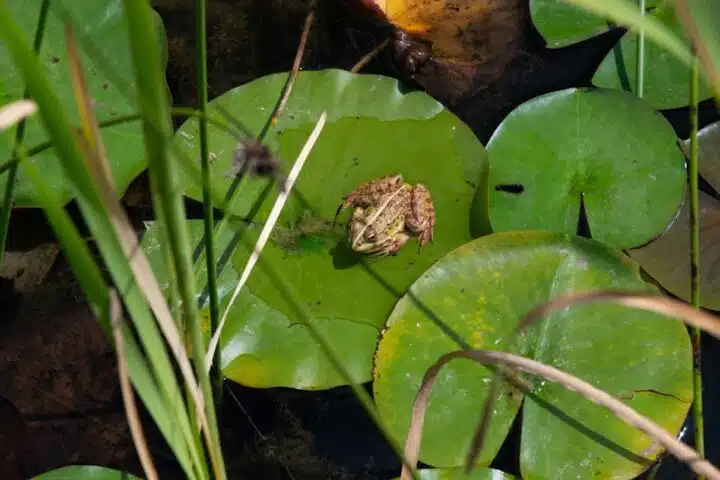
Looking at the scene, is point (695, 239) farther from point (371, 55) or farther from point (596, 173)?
point (371, 55)

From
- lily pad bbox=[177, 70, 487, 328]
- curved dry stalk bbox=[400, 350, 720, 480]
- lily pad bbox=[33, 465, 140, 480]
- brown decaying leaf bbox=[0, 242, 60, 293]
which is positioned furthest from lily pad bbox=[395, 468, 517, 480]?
brown decaying leaf bbox=[0, 242, 60, 293]

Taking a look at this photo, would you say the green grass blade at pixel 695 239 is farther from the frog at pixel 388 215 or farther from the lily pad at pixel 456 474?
the frog at pixel 388 215

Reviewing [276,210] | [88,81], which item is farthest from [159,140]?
[88,81]

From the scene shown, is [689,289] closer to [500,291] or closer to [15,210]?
[500,291]

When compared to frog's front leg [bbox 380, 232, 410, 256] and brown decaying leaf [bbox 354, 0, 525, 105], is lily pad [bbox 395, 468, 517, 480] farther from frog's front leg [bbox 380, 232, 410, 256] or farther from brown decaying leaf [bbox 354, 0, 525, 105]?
brown decaying leaf [bbox 354, 0, 525, 105]

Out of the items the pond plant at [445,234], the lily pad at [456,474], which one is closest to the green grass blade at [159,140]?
the pond plant at [445,234]

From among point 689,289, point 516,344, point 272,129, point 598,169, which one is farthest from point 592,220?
point 272,129
